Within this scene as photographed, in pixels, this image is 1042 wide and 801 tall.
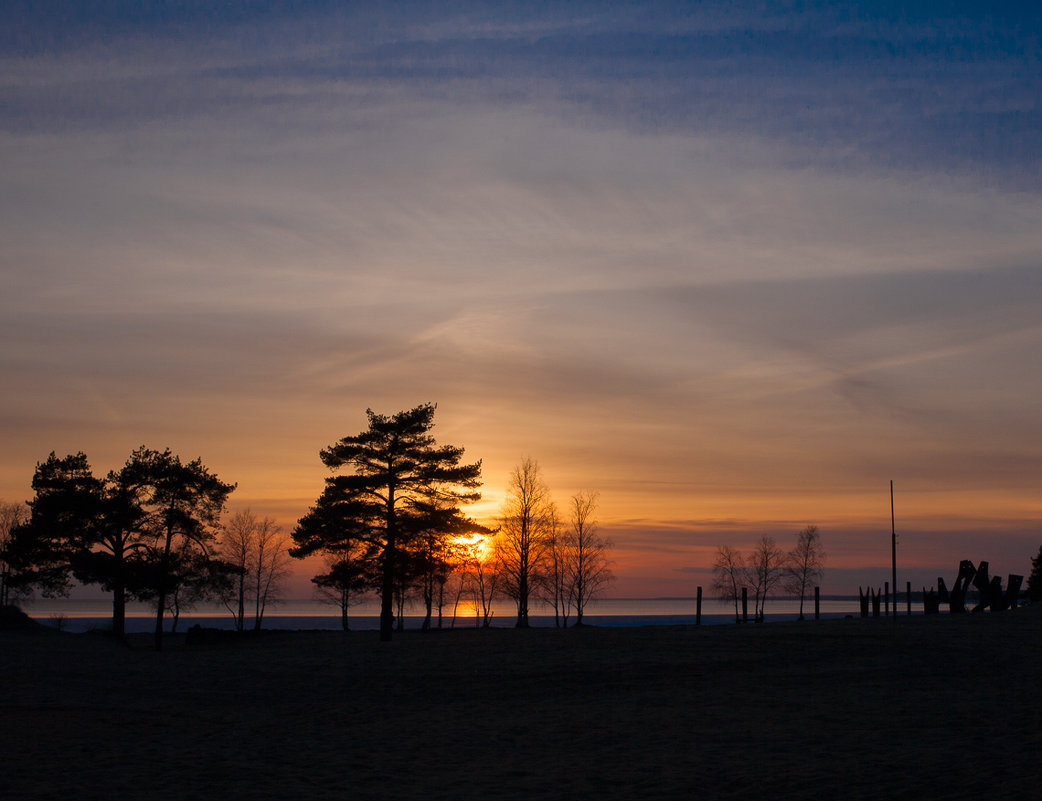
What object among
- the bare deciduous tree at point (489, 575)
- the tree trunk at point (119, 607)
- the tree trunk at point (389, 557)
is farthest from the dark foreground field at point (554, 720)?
the bare deciduous tree at point (489, 575)

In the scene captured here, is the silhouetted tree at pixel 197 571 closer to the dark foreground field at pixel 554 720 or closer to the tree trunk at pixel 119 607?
the tree trunk at pixel 119 607

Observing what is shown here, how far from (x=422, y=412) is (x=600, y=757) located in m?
33.7

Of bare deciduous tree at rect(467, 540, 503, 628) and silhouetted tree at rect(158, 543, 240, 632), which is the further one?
bare deciduous tree at rect(467, 540, 503, 628)

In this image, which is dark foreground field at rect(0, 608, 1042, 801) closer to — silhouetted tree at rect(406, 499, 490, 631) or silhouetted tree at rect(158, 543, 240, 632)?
silhouetted tree at rect(406, 499, 490, 631)

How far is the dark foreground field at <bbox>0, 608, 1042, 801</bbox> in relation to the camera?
48.4 feet

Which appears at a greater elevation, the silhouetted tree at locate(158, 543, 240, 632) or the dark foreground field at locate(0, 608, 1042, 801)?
the silhouetted tree at locate(158, 543, 240, 632)

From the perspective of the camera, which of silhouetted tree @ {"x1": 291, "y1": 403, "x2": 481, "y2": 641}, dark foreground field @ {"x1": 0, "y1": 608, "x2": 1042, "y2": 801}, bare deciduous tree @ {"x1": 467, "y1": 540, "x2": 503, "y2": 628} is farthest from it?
bare deciduous tree @ {"x1": 467, "y1": 540, "x2": 503, "y2": 628}

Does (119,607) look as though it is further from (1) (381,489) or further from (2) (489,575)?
(2) (489,575)

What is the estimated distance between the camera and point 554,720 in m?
22.1

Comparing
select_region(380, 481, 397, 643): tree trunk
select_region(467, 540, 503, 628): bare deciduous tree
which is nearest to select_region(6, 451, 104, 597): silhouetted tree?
select_region(380, 481, 397, 643): tree trunk

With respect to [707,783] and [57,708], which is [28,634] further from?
[707,783]

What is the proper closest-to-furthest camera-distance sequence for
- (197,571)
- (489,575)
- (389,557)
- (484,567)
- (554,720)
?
(554,720)
(389,557)
(197,571)
(484,567)
(489,575)

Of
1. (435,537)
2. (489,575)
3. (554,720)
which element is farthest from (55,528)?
(489,575)

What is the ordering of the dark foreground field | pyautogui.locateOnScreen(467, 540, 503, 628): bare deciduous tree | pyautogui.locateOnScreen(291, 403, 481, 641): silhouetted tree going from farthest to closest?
pyautogui.locateOnScreen(467, 540, 503, 628): bare deciduous tree < pyautogui.locateOnScreen(291, 403, 481, 641): silhouetted tree < the dark foreground field
